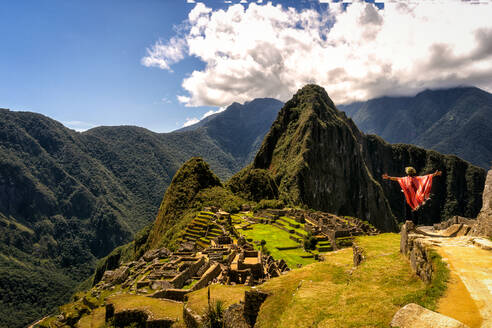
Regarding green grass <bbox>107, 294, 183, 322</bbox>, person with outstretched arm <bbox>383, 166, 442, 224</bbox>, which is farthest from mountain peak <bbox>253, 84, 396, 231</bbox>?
person with outstretched arm <bbox>383, 166, 442, 224</bbox>

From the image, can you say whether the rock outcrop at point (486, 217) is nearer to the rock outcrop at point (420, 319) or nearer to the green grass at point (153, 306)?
the rock outcrop at point (420, 319)

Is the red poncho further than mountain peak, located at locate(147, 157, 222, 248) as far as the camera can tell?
No

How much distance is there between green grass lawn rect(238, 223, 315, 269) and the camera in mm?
38700

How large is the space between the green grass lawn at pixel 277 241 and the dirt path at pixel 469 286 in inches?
1065

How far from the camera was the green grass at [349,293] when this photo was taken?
8.34m

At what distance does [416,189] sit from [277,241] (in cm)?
3864

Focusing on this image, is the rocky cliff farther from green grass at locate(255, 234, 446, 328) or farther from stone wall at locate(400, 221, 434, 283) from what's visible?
stone wall at locate(400, 221, 434, 283)

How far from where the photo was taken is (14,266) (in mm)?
177500

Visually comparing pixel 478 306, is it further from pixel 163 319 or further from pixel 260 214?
pixel 260 214

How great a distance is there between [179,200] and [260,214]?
113 feet

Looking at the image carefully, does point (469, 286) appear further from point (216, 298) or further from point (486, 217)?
point (216, 298)

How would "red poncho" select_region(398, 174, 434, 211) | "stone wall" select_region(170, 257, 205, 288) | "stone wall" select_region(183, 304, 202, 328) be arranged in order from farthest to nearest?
"stone wall" select_region(170, 257, 205, 288)
"stone wall" select_region(183, 304, 202, 328)
"red poncho" select_region(398, 174, 434, 211)

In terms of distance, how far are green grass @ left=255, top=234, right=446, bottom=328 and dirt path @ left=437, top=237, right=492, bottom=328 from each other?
0.32 meters

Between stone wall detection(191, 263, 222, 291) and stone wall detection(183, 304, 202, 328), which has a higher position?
stone wall detection(183, 304, 202, 328)
